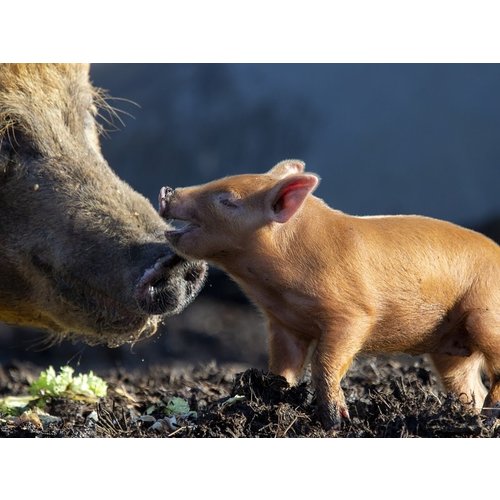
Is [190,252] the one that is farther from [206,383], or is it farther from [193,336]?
[193,336]

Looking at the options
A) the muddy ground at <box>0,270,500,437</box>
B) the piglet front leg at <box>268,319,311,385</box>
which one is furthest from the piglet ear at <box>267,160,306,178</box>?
the muddy ground at <box>0,270,500,437</box>

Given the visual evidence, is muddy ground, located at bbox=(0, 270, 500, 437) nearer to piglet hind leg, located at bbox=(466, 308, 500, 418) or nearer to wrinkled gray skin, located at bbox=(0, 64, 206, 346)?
piglet hind leg, located at bbox=(466, 308, 500, 418)

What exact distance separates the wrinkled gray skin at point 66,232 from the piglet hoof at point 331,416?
1073 millimetres

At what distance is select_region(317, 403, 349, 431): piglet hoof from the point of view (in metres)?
4.86

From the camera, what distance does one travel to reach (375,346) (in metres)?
5.31

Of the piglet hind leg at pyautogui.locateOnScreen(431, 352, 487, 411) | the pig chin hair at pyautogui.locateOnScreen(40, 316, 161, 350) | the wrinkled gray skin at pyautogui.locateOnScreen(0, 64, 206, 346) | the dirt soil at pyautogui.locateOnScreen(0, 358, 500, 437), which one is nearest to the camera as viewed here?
the dirt soil at pyautogui.locateOnScreen(0, 358, 500, 437)

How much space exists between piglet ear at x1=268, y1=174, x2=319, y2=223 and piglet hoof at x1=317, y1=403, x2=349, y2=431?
873 mm

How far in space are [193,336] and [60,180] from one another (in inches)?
212

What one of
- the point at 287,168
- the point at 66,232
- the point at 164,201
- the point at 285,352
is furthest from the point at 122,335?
the point at 287,168

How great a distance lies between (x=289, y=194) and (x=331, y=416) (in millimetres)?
1021

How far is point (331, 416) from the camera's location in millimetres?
4879

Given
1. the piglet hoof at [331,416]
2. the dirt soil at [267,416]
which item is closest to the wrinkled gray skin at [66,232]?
the dirt soil at [267,416]

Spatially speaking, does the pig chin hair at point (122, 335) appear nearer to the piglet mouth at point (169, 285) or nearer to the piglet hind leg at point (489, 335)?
the piglet mouth at point (169, 285)
